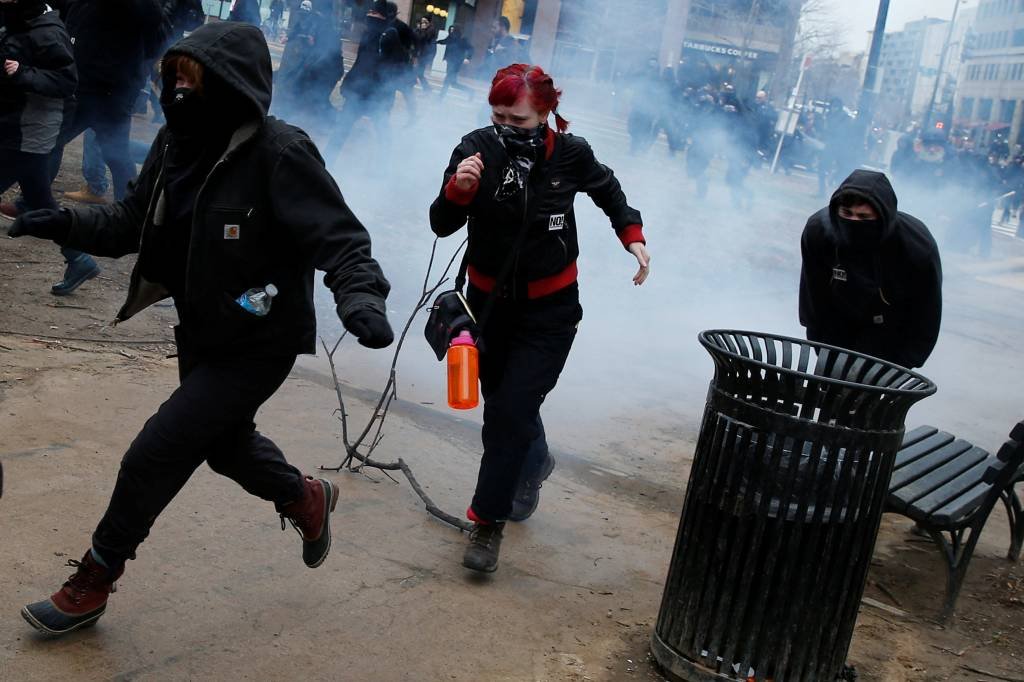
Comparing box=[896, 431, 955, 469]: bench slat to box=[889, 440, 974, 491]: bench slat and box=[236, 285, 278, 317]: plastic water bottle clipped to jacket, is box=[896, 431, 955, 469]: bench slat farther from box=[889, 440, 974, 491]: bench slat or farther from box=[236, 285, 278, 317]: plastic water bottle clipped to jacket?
box=[236, 285, 278, 317]: plastic water bottle clipped to jacket

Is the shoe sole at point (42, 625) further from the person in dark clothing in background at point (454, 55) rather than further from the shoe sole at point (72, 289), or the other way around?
the person in dark clothing in background at point (454, 55)

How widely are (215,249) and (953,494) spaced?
9.52ft

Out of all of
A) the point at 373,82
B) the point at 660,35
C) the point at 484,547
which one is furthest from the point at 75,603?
the point at 660,35

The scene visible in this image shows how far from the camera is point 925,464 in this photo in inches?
183

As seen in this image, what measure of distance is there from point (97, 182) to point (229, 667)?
6032 mm

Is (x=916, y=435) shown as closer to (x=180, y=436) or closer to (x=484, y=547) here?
(x=484, y=547)

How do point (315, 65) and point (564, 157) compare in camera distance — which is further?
point (315, 65)

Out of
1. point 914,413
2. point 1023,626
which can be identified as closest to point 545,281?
point 1023,626

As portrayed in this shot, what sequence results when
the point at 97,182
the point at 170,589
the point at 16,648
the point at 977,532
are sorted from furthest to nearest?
1. the point at 97,182
2. the point at 977,532
3. the point at 170,589
4. the point at 16,648

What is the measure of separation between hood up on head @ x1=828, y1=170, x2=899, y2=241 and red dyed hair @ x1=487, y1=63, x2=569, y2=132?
1.15 metres

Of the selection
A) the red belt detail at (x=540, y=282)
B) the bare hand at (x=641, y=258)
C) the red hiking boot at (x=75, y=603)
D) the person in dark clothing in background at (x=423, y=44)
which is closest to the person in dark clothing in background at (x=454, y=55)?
the person in dark clothing in background at (x=423, y=44)

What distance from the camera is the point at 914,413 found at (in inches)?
285

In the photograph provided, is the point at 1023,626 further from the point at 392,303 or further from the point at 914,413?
the point at 392,303

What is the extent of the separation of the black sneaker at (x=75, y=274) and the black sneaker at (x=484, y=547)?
3.16 metres
